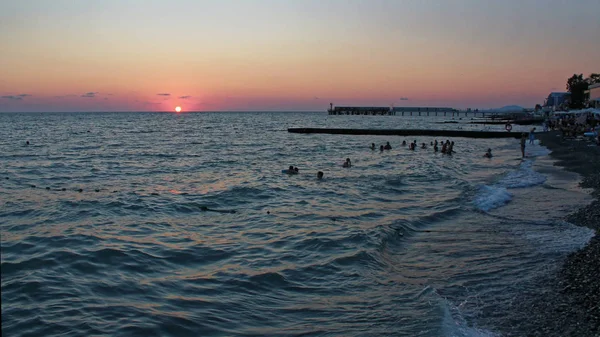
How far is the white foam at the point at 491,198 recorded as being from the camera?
55.7ft

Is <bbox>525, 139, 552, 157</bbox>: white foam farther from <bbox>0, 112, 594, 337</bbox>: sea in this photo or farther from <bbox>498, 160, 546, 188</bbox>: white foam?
<bbox>0, 112, 594, 337</bbox>: sea

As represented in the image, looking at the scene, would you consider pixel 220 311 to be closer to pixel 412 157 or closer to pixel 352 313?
pixel 352 313

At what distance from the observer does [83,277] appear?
938 centimetres

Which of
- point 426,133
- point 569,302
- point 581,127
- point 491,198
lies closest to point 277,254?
point 569,302

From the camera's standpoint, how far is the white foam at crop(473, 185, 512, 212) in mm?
16969

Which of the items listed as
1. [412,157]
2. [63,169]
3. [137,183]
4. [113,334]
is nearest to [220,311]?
[113,334]

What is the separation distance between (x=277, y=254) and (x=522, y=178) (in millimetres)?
17130

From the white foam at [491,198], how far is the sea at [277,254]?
0.09m

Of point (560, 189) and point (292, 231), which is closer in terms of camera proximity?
point (292, 231)

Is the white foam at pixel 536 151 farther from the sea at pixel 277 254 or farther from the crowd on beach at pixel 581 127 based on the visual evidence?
the sea at pixel 277 254

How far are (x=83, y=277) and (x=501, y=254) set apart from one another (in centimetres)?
887

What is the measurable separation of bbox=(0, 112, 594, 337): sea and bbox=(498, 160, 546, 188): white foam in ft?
0.76

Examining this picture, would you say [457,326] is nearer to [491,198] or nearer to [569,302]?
[569,302]

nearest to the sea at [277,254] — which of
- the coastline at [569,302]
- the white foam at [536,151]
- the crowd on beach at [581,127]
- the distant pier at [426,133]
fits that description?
the coastline at [569,302]
